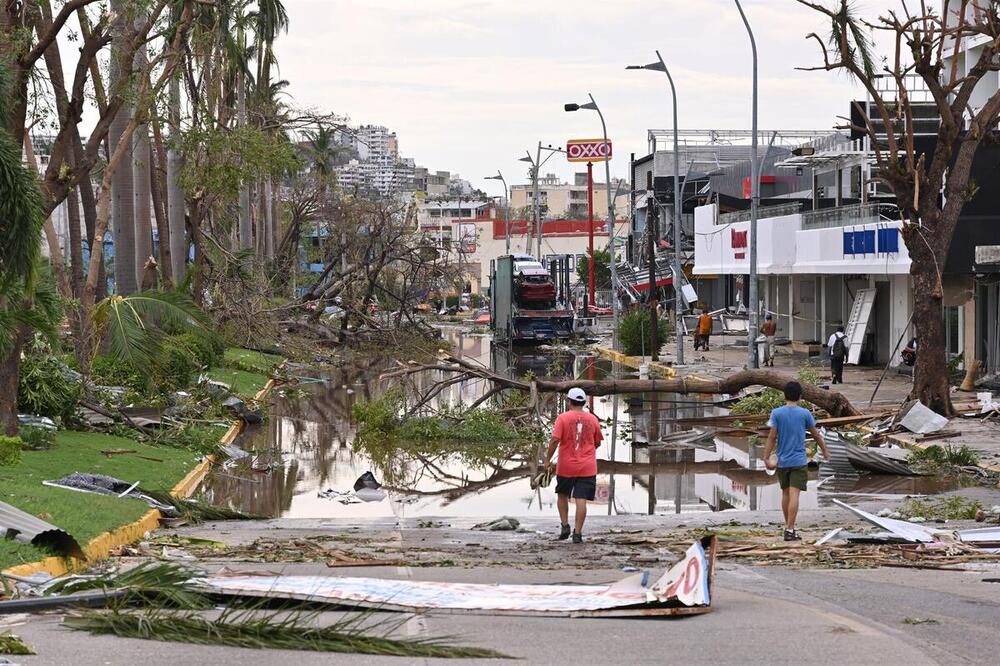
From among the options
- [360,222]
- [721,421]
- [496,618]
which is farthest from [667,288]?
[496,618]

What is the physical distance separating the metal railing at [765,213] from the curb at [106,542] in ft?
96.1

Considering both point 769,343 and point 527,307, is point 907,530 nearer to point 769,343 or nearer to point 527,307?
point 769,343

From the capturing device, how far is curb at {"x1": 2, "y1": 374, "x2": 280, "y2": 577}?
10836mm

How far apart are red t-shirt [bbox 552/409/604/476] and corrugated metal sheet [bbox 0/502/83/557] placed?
16.1ft

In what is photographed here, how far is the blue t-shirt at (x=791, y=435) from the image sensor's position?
13969 mm

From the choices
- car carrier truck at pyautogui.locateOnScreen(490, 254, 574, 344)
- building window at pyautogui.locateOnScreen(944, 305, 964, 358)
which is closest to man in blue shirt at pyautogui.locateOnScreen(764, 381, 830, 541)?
Answer: building window at pyautogui.locateOnScreen(944, 305, 964, 358)

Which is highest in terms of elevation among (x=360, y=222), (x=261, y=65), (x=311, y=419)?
(x=261, y=65)

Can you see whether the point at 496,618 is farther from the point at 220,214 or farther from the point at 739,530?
the point at 220,214

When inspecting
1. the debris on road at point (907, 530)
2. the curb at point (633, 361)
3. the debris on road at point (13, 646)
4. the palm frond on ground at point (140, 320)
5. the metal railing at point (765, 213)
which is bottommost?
the curb at point (633, 361)

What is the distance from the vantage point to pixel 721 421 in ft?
92.6

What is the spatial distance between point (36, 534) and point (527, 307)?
4507 cm

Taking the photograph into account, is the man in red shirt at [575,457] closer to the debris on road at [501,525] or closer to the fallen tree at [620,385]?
the debris on road at [501,525]

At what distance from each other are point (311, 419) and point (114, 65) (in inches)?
338

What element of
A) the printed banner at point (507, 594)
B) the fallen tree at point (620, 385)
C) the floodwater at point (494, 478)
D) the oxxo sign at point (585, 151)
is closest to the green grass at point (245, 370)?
the floodwater at point (494, 478)
